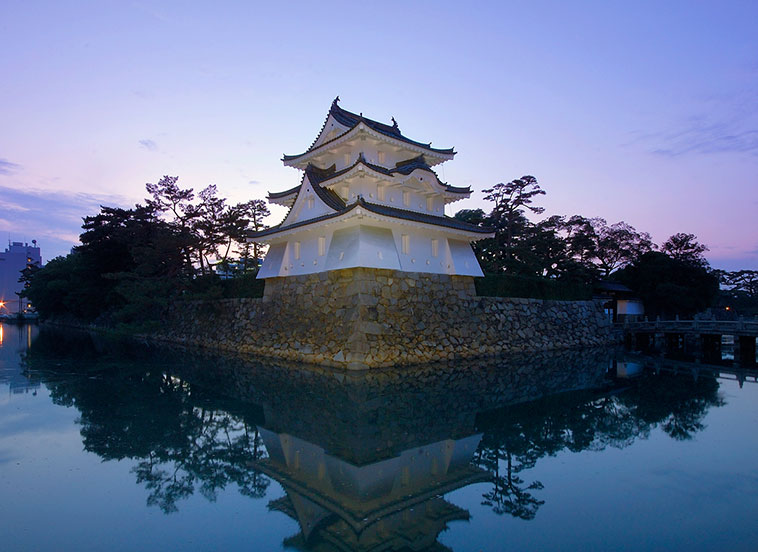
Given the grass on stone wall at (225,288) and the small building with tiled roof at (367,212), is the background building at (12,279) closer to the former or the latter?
the grass on stone wall at (225,288)

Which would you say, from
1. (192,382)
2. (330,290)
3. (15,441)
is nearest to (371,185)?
(330,290)

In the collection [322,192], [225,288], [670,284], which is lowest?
[225,288]

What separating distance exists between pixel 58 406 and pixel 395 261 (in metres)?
9.15

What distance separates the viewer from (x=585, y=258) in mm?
29000

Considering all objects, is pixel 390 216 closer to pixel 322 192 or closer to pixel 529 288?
pixel 322 192

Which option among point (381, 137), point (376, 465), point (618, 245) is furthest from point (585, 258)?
point (376, 465)

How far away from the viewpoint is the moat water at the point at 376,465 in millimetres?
4016

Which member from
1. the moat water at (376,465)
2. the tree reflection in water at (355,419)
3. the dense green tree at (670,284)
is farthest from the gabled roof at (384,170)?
the dense green tree at (670,284)

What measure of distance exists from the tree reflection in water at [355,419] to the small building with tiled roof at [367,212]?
3767 millimetres

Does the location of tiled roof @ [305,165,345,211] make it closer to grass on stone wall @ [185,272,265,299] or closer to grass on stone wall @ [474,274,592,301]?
grass on stone wall @ [185,272,265,299]

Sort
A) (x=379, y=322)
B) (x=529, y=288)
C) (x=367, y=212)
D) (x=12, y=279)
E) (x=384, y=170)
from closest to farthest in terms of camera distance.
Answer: (x=367, y=212) < (x=379, y=322) < (x=384, y=170) < (x=529, y=288) < (x=12, y=279)

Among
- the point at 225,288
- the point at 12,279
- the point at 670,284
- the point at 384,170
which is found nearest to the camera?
the point at 384,170

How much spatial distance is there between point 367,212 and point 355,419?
265 inches

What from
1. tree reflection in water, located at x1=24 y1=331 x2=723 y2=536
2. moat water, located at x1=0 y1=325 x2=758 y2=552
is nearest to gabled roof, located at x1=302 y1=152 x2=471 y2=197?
tree reflection in water, located at x1=24 y1=331 x2=723 y2=536
